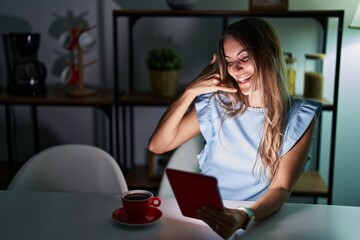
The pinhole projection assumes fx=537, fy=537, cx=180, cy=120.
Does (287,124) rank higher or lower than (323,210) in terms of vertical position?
higher

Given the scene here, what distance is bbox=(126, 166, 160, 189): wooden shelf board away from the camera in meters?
2.71

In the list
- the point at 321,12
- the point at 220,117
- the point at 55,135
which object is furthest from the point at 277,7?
the point at 55,135

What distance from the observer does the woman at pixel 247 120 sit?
1.64 meters

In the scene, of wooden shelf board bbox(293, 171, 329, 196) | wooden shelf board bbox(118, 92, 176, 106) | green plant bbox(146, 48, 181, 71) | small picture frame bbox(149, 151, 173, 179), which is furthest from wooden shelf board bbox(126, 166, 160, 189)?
wooden shelf board bbox(293, 171, 329, 196)

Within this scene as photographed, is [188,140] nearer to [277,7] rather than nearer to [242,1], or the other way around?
[277,7]

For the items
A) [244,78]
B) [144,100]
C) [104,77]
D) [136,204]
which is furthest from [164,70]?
[136,204]

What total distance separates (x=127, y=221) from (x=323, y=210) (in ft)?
1.76

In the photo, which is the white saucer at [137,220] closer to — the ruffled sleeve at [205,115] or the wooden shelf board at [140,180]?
the ruffled sleeve at [205,115]

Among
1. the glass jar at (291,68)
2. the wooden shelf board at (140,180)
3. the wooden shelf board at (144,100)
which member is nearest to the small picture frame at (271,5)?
the glass jar at (291,68)

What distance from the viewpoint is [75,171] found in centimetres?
193

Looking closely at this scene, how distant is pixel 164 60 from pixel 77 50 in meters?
0.49

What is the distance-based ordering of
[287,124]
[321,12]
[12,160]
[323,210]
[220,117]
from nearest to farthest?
1. [323,210]
2. [287,124]
3. [220,117]
4. [321,12]
5. [12,160]

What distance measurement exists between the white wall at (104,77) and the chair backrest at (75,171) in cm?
104

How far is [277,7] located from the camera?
247 cm
